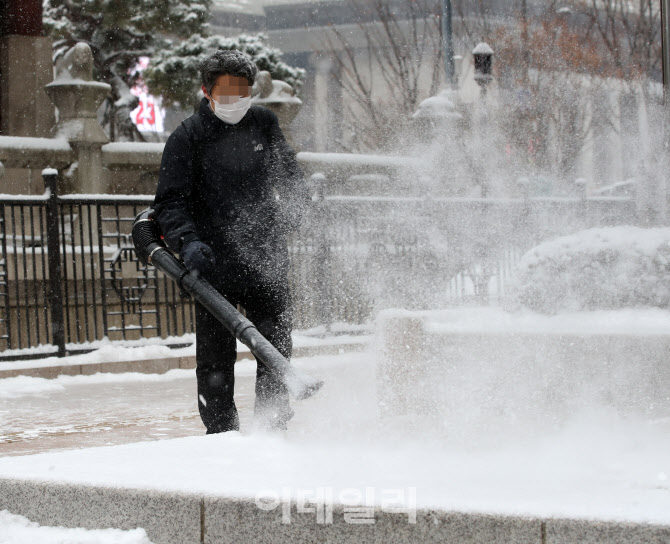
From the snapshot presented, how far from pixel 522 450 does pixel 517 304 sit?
1320mm

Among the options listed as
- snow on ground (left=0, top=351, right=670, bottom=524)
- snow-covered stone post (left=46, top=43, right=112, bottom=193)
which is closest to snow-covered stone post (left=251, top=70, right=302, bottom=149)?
snow-covered stone post (left=46, top=43, right=112, bottom=193)

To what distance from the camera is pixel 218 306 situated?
12.9ft

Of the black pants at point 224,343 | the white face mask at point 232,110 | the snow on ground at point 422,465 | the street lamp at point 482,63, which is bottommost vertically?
the snow on ground at point 422,465

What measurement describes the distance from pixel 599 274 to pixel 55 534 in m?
2.93

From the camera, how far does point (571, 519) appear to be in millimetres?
2488

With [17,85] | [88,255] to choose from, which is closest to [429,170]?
[17,85]

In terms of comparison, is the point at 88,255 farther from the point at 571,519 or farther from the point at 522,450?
the point at 571,519

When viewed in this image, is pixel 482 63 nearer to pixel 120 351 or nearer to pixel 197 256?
pixel 120 351

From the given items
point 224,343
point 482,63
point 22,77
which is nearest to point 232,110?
point 224,343

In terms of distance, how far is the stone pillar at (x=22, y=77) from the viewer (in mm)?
13820

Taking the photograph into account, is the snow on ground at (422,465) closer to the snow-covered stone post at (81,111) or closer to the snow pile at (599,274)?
the snow pile at (599,274)

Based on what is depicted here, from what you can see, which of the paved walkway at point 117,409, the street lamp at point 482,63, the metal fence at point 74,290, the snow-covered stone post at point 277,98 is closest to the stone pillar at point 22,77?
the snow-covered stone post at point 277,98

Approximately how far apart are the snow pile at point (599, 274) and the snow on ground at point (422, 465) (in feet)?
2.11

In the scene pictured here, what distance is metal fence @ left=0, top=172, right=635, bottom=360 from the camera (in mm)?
9055
